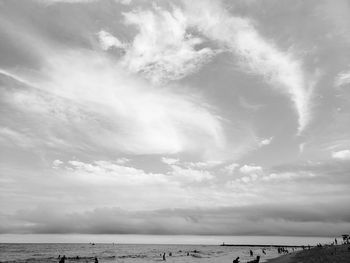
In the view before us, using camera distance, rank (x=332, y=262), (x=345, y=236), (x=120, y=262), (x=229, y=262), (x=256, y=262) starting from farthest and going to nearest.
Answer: (x=345, y=236) < (x=120, y=262) < (x=229, y=262) < (x=256, y=262) < (x=332, y=262)

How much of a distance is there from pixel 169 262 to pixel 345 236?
245 ft

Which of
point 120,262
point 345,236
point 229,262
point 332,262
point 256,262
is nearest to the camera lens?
point 332,262

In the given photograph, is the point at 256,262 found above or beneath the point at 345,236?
beneath

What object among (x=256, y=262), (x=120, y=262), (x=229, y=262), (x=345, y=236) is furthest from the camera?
(x=345, y=236)

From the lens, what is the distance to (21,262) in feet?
285

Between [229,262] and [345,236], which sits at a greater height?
[345,236]

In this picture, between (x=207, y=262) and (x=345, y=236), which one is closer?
(x=207, y=262)

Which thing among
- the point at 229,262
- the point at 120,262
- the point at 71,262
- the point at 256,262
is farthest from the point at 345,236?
the point at 71,262

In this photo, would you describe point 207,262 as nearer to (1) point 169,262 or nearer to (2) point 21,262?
(1) point 169,262

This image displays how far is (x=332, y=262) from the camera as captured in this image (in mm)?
42781

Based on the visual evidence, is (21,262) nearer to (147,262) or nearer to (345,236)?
(147,262)

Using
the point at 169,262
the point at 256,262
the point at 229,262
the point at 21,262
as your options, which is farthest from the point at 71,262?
the point at 256,262

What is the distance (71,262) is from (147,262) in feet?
73.7

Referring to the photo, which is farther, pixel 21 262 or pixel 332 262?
pixel 21 262
